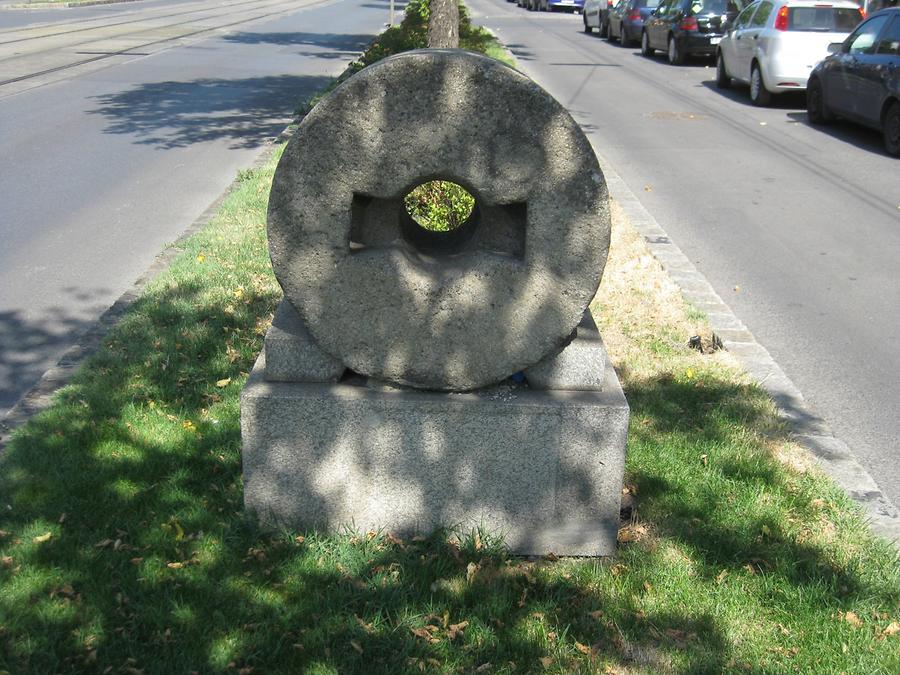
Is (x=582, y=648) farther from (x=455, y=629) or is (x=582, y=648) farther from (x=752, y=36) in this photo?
(x=752, y=36)

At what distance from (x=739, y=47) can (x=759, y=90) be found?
4.10 ft

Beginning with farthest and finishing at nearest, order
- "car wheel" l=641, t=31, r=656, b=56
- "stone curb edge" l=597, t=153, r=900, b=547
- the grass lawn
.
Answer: "car wheel" l=641, t=31, r=656, b=56 → "stone curb edge" l=597, t=153, r=900, b=547 → the grass lawn

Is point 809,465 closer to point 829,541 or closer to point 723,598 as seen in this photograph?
point 829,541

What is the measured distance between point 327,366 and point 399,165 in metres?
0.83

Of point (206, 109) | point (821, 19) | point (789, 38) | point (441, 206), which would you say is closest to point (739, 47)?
point (821, 19)

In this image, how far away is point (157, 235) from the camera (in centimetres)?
857

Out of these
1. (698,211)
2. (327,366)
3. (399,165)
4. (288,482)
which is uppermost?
(399,165)

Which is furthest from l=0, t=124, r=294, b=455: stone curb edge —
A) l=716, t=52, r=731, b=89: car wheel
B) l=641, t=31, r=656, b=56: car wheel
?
l=641, t=31, r=656, b=56: car wheel

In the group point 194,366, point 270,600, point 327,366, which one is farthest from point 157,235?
point 270,600

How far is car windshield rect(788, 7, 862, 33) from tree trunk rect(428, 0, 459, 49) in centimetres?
651

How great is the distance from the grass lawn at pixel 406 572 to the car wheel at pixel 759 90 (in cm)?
1300

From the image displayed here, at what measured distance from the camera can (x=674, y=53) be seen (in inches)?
914

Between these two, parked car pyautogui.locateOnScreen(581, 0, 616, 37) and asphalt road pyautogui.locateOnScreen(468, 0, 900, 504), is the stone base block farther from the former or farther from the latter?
parked car pyautogui.locateOnScreen(581, 0, 616, 37)

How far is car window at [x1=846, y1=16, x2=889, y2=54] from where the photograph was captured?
42.6ft
